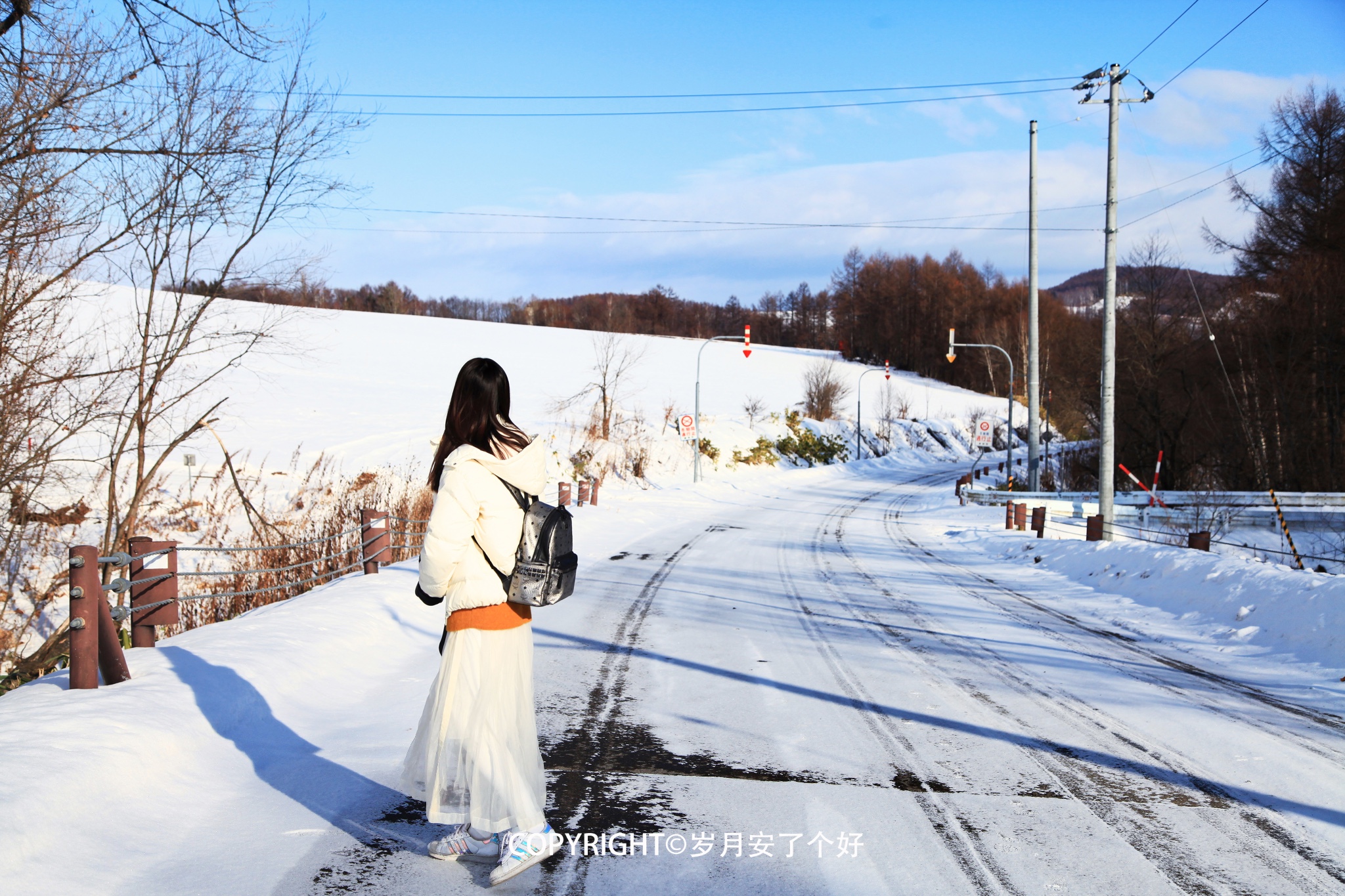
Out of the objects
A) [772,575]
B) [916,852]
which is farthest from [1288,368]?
[916,852]

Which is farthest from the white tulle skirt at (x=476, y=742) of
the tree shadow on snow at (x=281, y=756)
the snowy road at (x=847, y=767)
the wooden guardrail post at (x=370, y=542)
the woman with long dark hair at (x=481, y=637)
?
the wooden guardrail post at (x=370, y=542)

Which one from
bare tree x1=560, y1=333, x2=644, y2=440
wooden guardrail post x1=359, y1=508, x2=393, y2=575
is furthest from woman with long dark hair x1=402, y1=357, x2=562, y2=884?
bare tree x1=560, y1=333, x2=644, y2=440

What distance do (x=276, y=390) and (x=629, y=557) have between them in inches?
1377

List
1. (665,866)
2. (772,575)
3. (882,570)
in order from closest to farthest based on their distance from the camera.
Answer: (665,866) < (772,575) < (882,570)

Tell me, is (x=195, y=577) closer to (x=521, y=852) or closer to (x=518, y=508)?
(x=521, y=852)

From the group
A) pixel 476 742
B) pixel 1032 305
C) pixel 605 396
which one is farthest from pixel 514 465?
pixel 605 396

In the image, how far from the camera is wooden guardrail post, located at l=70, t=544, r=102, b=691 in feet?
17.3

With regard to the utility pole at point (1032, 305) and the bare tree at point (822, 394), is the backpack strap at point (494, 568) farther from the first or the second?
the bare tree at point (822, 394)

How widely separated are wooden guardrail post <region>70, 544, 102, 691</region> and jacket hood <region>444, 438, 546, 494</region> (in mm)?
3075

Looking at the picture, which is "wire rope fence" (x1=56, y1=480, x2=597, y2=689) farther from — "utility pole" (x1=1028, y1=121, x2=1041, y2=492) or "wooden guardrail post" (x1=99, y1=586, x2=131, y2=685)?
"utility pole" (x1=1028, y1=121, x2=1041, y2=492)

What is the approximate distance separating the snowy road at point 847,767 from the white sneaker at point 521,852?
7 cm

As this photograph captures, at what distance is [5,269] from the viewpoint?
918cm

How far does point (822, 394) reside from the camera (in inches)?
2453

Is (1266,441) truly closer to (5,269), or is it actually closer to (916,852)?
(916,852)
